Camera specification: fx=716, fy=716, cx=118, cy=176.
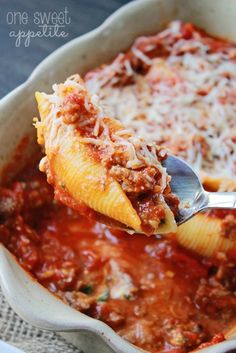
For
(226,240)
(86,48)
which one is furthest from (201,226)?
(86,48)

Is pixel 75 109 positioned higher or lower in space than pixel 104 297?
higher

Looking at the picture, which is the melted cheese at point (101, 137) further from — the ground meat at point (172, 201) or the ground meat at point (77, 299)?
the ground meat at point (77, 299)

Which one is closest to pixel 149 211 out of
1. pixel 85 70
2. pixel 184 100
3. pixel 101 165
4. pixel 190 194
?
pixel 101 165

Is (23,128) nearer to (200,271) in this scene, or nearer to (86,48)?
(86,48)

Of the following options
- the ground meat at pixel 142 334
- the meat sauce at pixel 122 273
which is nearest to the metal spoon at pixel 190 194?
the meat sauce at pixel 122 273

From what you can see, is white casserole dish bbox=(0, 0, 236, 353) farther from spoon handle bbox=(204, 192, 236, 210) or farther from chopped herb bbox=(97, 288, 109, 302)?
spoon handle bbox=(204, 192, 236, 210)

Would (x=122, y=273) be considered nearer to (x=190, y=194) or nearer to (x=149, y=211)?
(x=190, y=194)

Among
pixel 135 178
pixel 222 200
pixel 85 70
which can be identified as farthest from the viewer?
pixel 85 70

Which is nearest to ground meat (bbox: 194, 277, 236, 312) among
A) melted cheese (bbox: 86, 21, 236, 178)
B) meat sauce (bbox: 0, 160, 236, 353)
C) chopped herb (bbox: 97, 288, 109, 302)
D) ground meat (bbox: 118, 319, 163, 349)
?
meat sauce (bbox: 0, 160, 236, 353)
